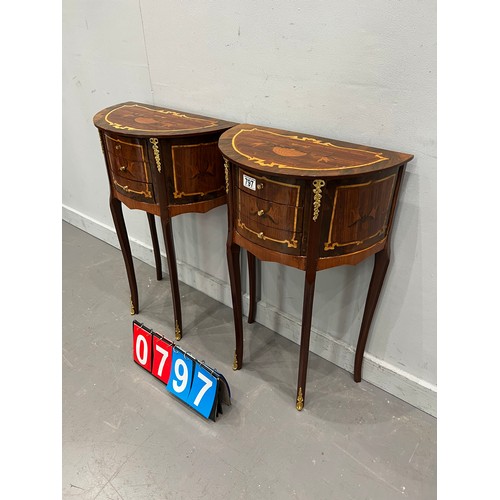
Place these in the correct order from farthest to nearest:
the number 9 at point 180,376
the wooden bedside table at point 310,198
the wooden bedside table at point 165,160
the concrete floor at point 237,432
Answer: the number 9 at point 180,376, the wooden bedside table at point 165,160, the concrete floor at point 237,432, the wooden bedside table at point 310,198

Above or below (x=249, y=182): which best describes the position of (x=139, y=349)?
below

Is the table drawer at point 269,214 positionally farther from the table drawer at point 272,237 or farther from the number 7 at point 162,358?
the number 7 at point 162,358

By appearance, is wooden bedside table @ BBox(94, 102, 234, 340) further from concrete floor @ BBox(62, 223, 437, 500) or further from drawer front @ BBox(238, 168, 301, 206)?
concrete floor @ BBox(62, 223, 437, 500)

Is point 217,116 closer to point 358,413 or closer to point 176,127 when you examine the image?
point 176,127

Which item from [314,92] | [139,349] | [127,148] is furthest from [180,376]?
[314,92]

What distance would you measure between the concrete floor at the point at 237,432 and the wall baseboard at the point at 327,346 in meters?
0.03

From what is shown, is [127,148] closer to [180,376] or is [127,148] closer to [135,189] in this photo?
[135,189]

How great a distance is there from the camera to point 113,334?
180cm

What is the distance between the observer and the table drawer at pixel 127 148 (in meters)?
1.34

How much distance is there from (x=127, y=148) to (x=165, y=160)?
15cm

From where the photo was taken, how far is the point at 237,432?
137cm

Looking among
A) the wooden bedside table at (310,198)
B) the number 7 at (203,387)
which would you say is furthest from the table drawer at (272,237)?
the number 7 at (203,387)

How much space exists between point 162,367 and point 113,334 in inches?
15.7

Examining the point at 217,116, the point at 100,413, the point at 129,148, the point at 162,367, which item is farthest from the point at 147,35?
the point at 100,413
